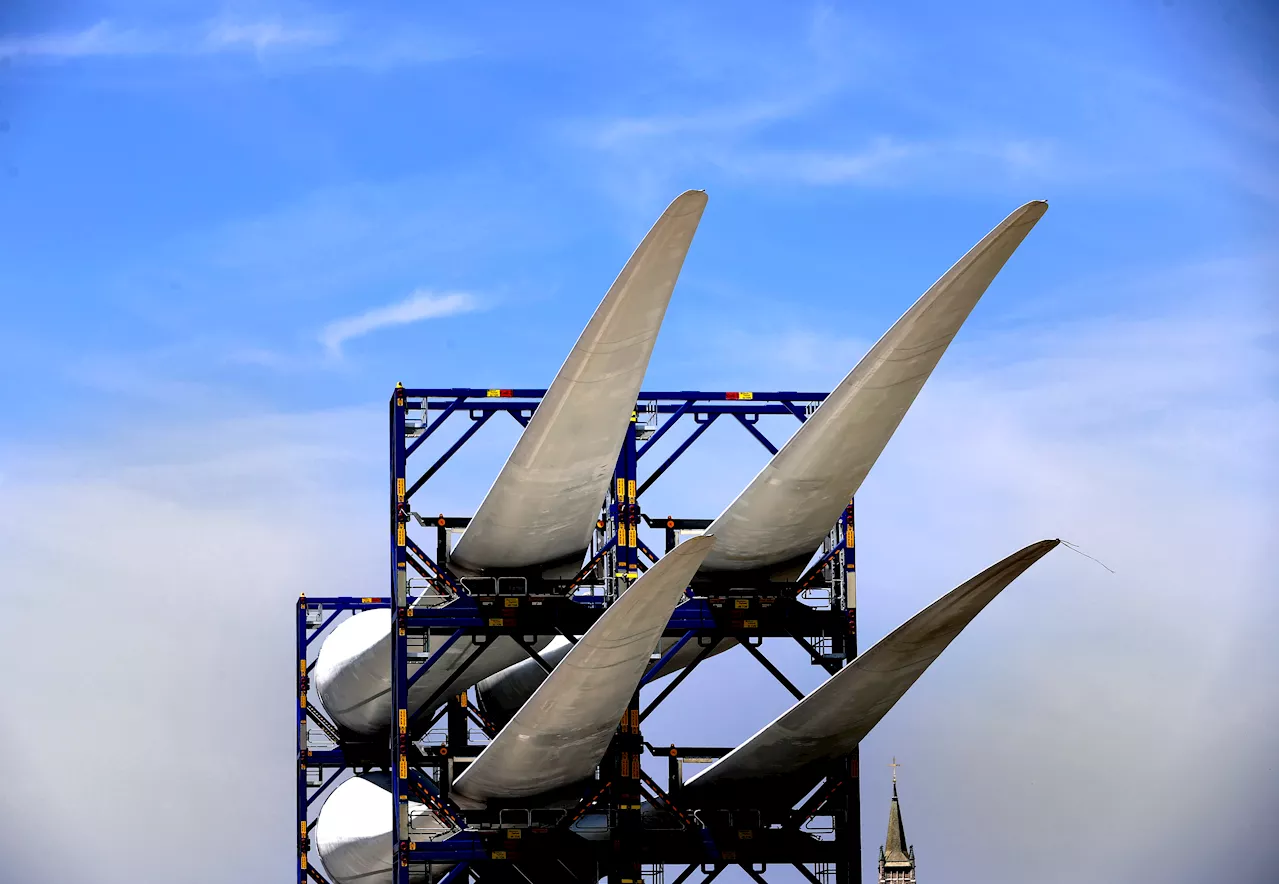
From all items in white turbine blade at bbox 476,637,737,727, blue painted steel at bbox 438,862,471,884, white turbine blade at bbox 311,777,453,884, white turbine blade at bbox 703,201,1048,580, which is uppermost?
white turbine blade at bbox 703,201,1048,580

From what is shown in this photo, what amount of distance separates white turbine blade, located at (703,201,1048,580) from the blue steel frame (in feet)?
4.87

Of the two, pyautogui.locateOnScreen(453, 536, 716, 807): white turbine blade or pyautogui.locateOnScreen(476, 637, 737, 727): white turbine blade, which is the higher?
pyautogui.locateOnScreen(476, 637, 737, 727): white turbine blade

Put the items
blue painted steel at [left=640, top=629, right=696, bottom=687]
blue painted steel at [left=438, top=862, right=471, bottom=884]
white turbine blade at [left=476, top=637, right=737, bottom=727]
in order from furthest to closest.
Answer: white turbine blade at [left=476, top=637, right=737, bottom=727]
blue painted steel at [left=640, top=629, right=696, bottom=687]
blue painted steel at [left=438, top=862, right=471, bottom=884]

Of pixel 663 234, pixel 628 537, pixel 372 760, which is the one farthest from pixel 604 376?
pixel 372 760

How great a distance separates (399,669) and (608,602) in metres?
4.36

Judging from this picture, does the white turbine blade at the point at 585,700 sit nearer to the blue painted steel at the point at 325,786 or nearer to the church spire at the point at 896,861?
the blue painted steel at the point at 325,786

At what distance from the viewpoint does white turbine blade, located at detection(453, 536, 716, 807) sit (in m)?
31.1

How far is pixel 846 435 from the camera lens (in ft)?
108

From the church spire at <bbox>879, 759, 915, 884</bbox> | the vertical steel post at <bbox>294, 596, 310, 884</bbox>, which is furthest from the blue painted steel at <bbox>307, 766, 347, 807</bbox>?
the church spire at <bbox>879, 759, 915, 884</bbox>

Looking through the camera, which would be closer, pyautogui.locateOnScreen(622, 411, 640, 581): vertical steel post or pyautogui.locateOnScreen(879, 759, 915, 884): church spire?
pyautogui.locateOnScreen(622, 411, 640, 581): vertical steel post

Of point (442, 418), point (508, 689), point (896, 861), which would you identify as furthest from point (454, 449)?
point (896, 861)

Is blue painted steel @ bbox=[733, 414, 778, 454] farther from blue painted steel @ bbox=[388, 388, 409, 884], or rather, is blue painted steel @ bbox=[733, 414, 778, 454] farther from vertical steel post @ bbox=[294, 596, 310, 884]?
vertical steel post @ bbox=[294, 596, 310, 884]

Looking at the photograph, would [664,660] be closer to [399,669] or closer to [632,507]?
[632,507]

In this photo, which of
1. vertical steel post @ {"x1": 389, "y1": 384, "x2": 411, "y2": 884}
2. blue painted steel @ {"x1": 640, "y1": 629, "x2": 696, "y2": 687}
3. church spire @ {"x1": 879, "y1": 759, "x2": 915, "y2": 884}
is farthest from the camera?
church spire @ {"x1": 879, "y1": 759, "x2": 915, "y2": 884}
